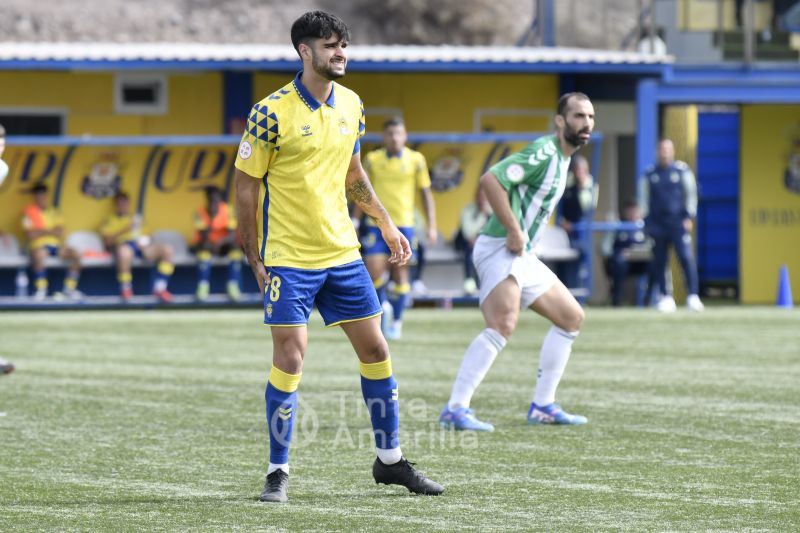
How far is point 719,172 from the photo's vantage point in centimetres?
2752

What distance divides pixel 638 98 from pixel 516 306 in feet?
48.6

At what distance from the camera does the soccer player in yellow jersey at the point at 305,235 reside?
7008 mm

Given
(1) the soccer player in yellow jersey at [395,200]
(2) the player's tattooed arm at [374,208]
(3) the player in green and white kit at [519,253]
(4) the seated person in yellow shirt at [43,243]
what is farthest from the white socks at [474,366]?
(4) the seated person in yellow shirt at [43,243]

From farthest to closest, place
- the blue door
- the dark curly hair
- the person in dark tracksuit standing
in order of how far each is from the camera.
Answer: the blue door
the person in dark tracksuit standing
the dark curly hair

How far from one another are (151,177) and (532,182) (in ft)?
48.3

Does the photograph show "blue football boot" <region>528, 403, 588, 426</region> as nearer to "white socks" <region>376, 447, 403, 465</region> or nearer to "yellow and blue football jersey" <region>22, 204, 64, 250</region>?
"white socks" <region>376, 447, 403, 465</region>

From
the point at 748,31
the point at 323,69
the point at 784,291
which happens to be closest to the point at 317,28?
the point at 323,69

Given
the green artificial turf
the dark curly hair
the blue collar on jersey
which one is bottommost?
the green artificial turf

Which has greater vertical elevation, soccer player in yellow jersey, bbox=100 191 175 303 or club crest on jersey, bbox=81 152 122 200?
club crest on jersey, bbox=81 152 122 200

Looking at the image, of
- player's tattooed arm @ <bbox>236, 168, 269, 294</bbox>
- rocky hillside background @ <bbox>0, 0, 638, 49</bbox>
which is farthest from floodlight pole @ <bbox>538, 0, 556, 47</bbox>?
rocky hillside background @ <bbox>0, 0, 638, 49</bbox>

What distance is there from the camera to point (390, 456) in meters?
7.22

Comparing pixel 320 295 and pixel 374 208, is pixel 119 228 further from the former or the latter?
pixel 320 295

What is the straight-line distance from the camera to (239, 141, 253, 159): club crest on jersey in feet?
23.0

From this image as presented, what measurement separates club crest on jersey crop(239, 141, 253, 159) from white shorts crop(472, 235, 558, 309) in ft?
9.02
